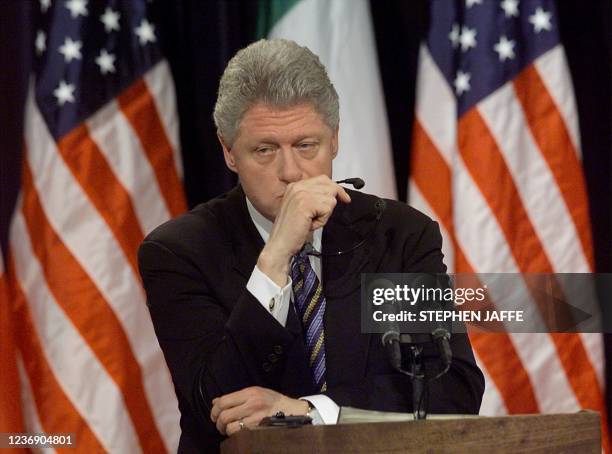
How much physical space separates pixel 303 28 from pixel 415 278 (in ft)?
6.00

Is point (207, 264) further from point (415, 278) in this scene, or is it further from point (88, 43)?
point (88, 43)

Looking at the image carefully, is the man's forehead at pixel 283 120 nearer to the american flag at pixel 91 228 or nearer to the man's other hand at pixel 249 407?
the man's other hand at pixel 249 407

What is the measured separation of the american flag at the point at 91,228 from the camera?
138 inches

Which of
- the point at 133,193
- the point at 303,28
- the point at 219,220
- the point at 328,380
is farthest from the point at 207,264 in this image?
the point at 303,28

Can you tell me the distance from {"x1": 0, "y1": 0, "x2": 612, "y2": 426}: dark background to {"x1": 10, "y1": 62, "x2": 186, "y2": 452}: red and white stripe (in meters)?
0.17

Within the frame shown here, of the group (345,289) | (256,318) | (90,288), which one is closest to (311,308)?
(345,289)

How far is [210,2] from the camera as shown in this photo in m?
3.80

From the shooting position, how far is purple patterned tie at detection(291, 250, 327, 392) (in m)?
2.27

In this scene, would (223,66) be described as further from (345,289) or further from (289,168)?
(345,289)

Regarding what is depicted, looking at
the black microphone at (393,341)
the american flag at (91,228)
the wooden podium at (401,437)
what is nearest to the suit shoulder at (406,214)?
the black microphone at (393,341)

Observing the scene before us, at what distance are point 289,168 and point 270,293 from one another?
316 mm

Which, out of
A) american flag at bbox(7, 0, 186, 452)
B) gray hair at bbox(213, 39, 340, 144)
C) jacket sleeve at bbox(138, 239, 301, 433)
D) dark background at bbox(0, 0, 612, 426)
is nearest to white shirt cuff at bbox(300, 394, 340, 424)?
jacket sleeve at bbox(138, 239, 301, 433)

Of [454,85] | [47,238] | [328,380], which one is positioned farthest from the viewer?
[454,85]

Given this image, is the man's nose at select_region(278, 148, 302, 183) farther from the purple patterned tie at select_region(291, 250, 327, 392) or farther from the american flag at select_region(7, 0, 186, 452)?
the american flag at select_region(7, 0, 186, 452)
